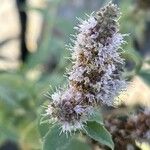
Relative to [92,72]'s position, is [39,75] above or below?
below

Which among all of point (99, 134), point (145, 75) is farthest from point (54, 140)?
point (145, 75)

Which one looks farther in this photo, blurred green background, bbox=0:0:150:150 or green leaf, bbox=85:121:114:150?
blurred green background, bbox=0:0:150:150

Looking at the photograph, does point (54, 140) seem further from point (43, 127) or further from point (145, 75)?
point (145, 75)

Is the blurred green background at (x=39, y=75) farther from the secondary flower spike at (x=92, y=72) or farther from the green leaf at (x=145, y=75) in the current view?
the secondary flower spike at (x=92, y=72)

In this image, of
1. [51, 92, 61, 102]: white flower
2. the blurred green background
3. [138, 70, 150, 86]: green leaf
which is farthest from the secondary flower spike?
[138, 70, 150, 86]: green leaf

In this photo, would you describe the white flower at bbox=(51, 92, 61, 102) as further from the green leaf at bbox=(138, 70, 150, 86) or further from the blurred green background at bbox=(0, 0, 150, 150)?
the green leaf at bbox=(138, 70, 150, 86)
